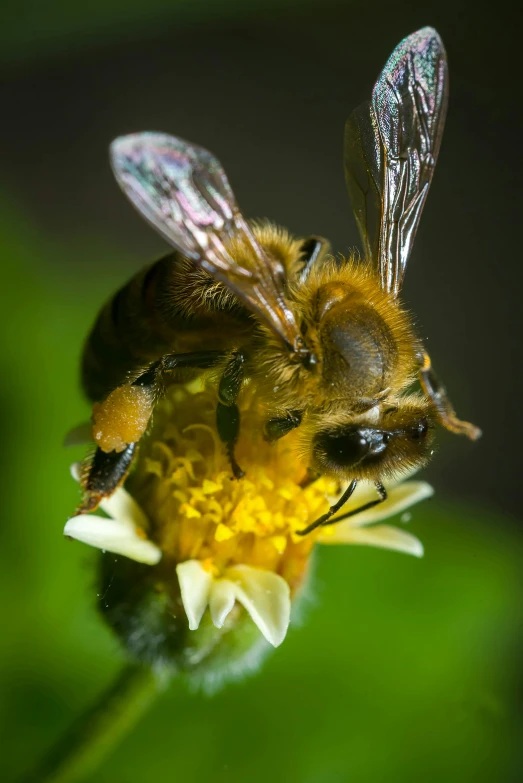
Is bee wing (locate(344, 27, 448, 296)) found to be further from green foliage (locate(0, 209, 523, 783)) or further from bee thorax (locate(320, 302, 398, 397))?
green foliage (locate(0, 209, 523, 783))

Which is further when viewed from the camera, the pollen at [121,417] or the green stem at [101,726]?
the green stem at [101,726]

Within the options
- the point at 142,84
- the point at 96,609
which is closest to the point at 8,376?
the point at 96,609

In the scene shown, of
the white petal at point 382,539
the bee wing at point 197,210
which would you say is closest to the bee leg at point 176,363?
the bee wing at point 197,210

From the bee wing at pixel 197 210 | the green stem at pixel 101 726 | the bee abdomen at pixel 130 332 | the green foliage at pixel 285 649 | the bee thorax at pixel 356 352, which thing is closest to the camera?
the bee wing at pixel 197 210

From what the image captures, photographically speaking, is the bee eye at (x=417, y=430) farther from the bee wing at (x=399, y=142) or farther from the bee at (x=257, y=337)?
the bee wing at (x=399, y=142)

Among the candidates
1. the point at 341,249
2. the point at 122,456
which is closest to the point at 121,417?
the point at 122,456

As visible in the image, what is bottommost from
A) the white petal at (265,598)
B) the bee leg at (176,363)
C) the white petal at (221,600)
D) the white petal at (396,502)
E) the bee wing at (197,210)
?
the white petal at (396,502)

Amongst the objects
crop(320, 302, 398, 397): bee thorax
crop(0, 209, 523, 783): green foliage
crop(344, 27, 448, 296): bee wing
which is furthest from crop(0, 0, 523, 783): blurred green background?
crop(344, 27, 448, 296): bee wing
